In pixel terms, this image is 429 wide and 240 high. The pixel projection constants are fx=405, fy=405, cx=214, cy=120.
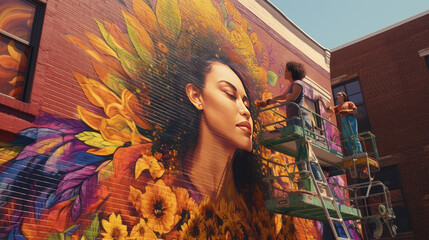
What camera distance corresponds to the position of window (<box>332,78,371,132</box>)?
80.3 feet

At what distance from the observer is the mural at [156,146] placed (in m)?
6.34

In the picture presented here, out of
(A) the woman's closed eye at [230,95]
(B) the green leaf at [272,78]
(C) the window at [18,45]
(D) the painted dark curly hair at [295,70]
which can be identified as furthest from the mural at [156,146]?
(D) the painted dark curly hair at [295,70]

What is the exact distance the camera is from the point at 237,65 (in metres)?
11.6

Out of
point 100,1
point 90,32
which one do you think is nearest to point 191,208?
point 90,32

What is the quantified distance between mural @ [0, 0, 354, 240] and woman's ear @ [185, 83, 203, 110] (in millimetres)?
37

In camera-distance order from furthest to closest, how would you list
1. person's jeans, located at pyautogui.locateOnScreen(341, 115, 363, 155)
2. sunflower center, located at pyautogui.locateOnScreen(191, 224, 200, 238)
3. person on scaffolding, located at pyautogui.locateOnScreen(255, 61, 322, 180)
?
person's jeans, located at pyautogui.locateOnScreen(341, 115, 363, 155)
person on scaffolding, located at pyautogui.locateOnScreen(255, 61, 322, 180)
sunflower center, located at pyautogui.locateOnScreen(191, 224, 200, 238)

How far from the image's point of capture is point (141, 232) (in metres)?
7.39

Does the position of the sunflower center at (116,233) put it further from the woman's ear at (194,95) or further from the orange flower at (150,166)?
the woman's ear at (194,95)

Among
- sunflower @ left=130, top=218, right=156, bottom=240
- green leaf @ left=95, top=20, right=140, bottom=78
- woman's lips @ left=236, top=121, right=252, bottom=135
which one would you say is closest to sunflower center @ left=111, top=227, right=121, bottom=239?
sunflower @ left=130, top=218, right=156, bottom=240

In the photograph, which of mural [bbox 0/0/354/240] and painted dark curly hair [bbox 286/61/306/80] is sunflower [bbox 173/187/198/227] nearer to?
mural [bbox 0/0/354/240]

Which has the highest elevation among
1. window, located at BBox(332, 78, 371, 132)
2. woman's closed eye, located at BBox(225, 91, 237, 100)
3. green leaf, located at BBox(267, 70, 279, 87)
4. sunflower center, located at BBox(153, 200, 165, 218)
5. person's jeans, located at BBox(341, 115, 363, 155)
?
window, located at BBox(332, 78, 371, 132)

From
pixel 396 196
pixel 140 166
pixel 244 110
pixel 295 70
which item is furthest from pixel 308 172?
pixel 396 196

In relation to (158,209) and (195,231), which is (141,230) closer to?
(158,209)

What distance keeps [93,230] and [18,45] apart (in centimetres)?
330
